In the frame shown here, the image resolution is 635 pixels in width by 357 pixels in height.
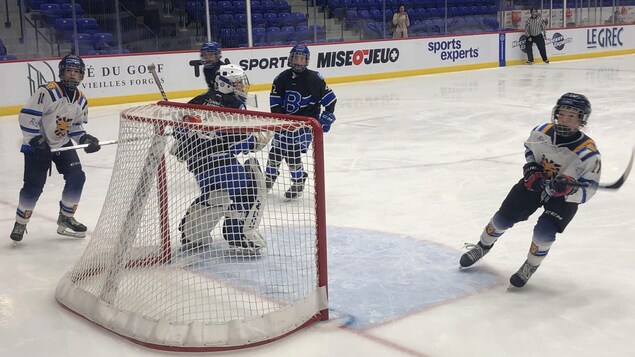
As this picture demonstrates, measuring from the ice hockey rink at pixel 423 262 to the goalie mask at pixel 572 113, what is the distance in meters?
0.74

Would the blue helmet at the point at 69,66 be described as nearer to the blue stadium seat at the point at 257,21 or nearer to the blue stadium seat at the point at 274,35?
the blue stadium seat at the point at 274,35

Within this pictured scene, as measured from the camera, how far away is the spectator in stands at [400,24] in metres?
15.1

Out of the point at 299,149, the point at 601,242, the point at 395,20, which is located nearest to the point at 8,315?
the point at 299,149

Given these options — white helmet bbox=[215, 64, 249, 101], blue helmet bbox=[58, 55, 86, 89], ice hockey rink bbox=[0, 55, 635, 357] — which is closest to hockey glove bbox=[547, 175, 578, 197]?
ice hockey rink bbox=[0, 55, 635, 357]

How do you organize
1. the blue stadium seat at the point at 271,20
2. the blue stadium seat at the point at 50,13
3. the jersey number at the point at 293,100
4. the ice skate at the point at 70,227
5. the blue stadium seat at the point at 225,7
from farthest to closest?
the blue stadium seat at the point at 271,20 < the blue stadium seat at the point at 225,7 < the blue stadium seat at the point at 50,13 < the jersey number at the point at 293,100 < the ice skate at the point at 70,227

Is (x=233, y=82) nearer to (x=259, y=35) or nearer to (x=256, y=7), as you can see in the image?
(x=259, y=35)

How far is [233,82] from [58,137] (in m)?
1.01

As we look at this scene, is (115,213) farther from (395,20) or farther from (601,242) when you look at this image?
(395,20)

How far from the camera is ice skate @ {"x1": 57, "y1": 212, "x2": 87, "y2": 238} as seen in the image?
4633 millimetres

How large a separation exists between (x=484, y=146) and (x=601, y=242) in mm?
3122

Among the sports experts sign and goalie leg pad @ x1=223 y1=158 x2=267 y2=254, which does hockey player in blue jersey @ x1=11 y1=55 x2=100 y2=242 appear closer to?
goalie leg pad @ x1=223 y1=158 x2=267 y2=254

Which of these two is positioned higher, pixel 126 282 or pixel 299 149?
pixel 299 149

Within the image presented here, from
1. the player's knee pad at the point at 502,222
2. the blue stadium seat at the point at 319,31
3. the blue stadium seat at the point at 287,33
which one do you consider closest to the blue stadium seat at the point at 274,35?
the blue stadium seat at the point at 287,33

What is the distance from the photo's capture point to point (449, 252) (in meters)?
4.21
